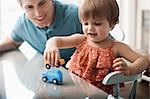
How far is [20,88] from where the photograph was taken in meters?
0.76

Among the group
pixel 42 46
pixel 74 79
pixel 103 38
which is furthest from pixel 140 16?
pixel 74 79

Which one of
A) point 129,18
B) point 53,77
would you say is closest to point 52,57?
point 53,77

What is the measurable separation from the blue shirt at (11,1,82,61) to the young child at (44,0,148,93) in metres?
0.21

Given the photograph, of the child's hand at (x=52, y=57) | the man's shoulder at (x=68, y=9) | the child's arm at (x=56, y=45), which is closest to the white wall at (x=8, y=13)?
the man's shoulder at (x=68, y=9)

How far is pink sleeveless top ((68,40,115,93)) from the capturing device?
2.75 ft

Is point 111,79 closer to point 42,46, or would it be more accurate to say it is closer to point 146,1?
point 42,46

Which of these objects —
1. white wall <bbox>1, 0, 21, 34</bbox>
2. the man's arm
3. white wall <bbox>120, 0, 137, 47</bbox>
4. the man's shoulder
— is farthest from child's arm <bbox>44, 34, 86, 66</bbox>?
white wall <bbox>120, 0, 137, 47</bbox>

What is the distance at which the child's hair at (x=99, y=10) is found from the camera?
0.82 m

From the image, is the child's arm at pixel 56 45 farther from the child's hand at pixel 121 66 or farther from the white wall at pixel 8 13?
the white wall at pixel 8 13

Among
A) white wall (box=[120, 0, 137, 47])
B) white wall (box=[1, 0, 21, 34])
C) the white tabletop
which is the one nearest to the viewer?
the white tabletop

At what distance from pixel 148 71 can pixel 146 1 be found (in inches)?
53.6

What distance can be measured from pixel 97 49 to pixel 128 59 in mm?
108

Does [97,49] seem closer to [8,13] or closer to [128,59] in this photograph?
[128,59]

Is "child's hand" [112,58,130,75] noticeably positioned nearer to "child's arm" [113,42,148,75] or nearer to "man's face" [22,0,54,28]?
"child's arm" [113,42,148,75]
